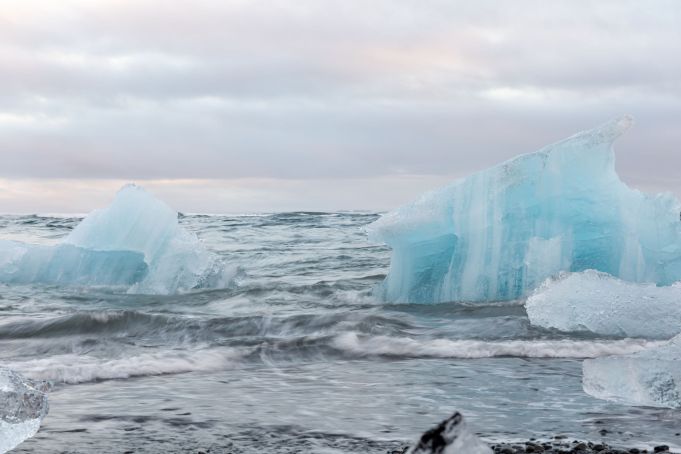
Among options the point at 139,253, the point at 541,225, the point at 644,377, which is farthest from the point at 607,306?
the point at 139,253

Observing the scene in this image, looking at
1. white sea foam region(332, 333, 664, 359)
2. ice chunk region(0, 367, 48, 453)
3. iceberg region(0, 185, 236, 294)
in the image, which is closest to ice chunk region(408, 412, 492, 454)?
ice chunk region(0, 367, 48, 453)

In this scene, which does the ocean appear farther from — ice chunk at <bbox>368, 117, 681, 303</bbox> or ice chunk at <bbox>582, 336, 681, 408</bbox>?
ice chunk at <bbox>368, 117, 681, 303</bbox>

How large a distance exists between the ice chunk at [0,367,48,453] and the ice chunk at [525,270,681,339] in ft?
15.0

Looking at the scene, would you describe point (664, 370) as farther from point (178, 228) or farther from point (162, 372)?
point (178, 228)

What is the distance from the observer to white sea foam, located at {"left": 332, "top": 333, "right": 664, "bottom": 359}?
300 inches

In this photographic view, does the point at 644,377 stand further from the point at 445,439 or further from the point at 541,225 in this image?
the point at 541,225

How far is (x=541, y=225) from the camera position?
1124 centimetres

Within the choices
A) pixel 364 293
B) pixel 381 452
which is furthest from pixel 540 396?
pixel 364 293

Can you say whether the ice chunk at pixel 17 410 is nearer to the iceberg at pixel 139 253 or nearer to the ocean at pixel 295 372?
the ocean at pixel 295 372

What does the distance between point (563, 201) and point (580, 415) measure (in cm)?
641

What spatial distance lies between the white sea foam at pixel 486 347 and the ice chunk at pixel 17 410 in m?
3.53

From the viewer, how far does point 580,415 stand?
5.14 m

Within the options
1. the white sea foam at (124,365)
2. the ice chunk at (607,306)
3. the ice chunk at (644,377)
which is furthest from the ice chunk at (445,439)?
the ice chunk at (607,306)

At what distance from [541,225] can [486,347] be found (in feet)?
12.4
